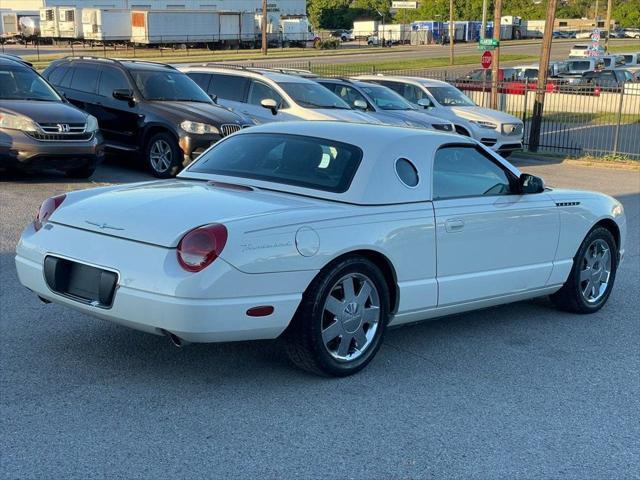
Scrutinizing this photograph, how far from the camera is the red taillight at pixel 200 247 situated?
14.9 feet

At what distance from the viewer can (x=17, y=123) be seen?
1134 cm

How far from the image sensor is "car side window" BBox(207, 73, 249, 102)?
628 inches

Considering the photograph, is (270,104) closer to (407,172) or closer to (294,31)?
(407,172)

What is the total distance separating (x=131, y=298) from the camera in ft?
15.1

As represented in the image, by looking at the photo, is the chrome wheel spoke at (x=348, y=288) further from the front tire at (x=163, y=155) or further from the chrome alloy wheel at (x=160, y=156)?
the chrome alloy wheel at (x=160, y=156)

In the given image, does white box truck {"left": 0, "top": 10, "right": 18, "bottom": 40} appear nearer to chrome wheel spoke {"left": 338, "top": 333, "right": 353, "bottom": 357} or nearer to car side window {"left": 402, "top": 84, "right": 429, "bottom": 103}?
car side window {"left": 402, "top": 84, "right": 429, "bottom": 103}

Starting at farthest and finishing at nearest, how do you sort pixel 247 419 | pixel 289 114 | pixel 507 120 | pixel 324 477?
pixel 507 120
pixel 289 114
pixel 247 419
pixel 324 477

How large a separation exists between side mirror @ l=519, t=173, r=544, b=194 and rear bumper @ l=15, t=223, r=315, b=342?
220cm

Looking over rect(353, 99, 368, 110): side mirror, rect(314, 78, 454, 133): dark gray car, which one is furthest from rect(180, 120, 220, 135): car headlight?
rect(353, 99, 368, 110): side mirror

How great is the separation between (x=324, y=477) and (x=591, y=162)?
17.5m

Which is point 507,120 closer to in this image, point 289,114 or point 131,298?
point 289,114

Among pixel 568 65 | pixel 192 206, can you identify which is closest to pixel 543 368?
pixel 192 206

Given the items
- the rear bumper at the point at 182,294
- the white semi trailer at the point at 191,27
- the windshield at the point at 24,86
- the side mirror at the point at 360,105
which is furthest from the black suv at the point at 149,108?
the white semi trailer at the point at 191,27

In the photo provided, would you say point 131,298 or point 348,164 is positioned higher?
point 348,164
